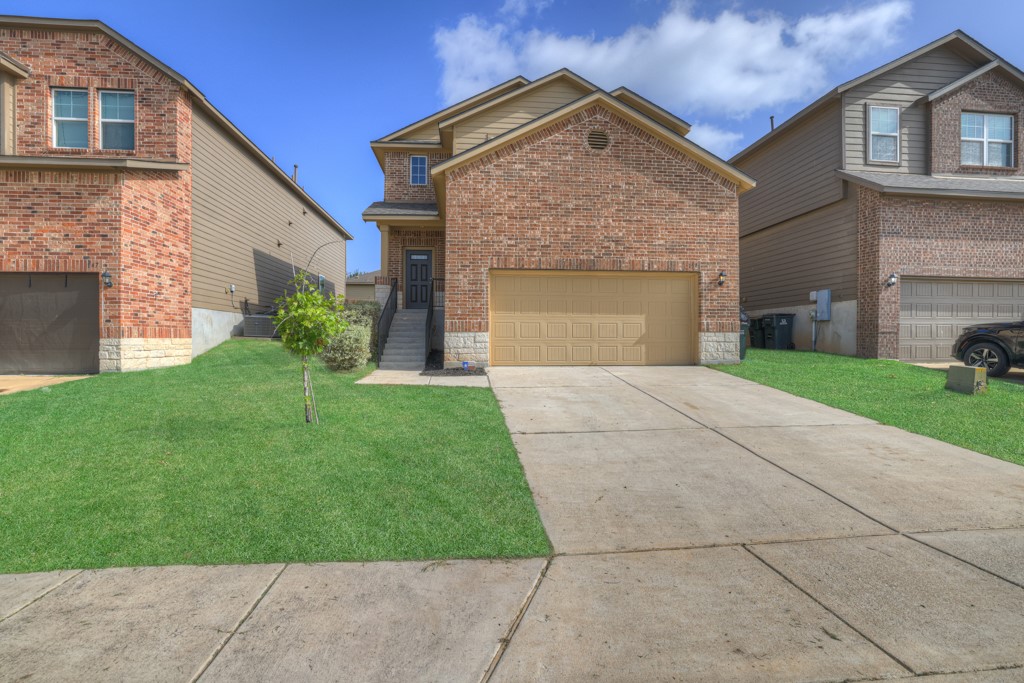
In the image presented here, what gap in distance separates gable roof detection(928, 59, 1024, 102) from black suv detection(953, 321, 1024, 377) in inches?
328

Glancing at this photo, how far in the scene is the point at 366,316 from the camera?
1240cm

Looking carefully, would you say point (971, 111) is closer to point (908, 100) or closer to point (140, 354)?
point (908, 100)

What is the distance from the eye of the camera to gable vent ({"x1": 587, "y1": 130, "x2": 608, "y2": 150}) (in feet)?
39.0


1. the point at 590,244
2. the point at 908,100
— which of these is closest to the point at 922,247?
the point at 908,100

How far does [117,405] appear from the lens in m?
7.49

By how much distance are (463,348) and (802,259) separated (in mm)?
11949

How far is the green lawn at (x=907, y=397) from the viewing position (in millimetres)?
6352

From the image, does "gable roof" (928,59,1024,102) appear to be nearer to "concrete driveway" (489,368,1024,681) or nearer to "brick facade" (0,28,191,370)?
"concrete driveway" (489,368,1024,681)

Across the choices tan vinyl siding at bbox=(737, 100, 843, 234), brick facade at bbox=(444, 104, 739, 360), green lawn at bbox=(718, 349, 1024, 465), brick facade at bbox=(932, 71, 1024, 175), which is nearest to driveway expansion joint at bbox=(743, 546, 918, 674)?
green lawn at bbox=(718, 349, 1024, 465)

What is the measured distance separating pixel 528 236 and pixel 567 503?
27.4 feet

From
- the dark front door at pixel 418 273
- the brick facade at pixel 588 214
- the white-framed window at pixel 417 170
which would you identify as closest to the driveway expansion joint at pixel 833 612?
the brick facade at pixel 588 214

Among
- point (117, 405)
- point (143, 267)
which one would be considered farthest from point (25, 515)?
point (143, 267)

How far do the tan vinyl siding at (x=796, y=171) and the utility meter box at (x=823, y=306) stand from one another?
108 inches

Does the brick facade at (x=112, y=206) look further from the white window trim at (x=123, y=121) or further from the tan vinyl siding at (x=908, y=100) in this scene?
the tan vinyl siding at (x=908, y=100)
